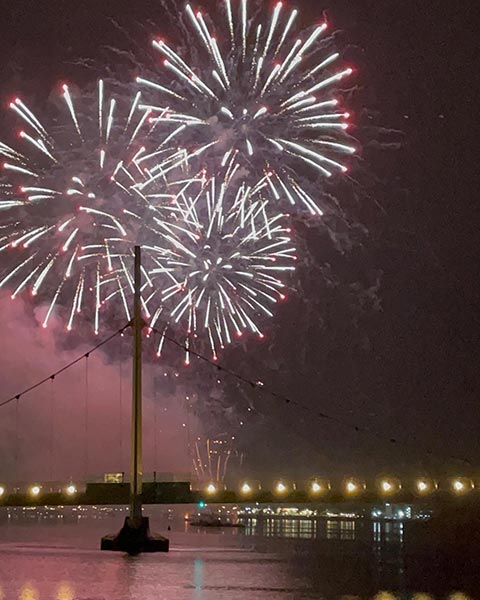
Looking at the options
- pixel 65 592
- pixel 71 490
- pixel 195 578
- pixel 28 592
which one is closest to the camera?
pixel 28 592

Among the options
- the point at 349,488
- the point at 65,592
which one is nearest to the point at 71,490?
the point at 349,488

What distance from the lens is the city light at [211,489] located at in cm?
7049

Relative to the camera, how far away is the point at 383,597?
3728cm

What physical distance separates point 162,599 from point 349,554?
43718 mm

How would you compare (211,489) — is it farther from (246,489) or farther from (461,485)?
(461,485)

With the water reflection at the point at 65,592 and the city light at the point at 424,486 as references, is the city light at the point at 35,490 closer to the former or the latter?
the city light at the point at 424,486

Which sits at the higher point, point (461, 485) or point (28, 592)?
point (461, 485)

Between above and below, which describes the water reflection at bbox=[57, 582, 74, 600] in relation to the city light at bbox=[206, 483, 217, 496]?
below

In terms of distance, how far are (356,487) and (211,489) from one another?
9.80m

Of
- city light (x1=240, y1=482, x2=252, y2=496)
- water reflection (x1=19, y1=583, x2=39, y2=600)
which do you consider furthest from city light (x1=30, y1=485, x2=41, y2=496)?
water reflection (x1=19, y1=583, x2=39, y2=600)

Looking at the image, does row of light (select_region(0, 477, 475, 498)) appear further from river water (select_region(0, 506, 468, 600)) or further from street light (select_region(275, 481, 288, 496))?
river water (select_region(0, 506, 468, 600))

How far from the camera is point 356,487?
231 ft

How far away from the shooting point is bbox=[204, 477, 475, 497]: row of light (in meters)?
69.9

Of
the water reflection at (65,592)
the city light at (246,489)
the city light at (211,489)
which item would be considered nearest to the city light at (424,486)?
the city light at (246,489)
